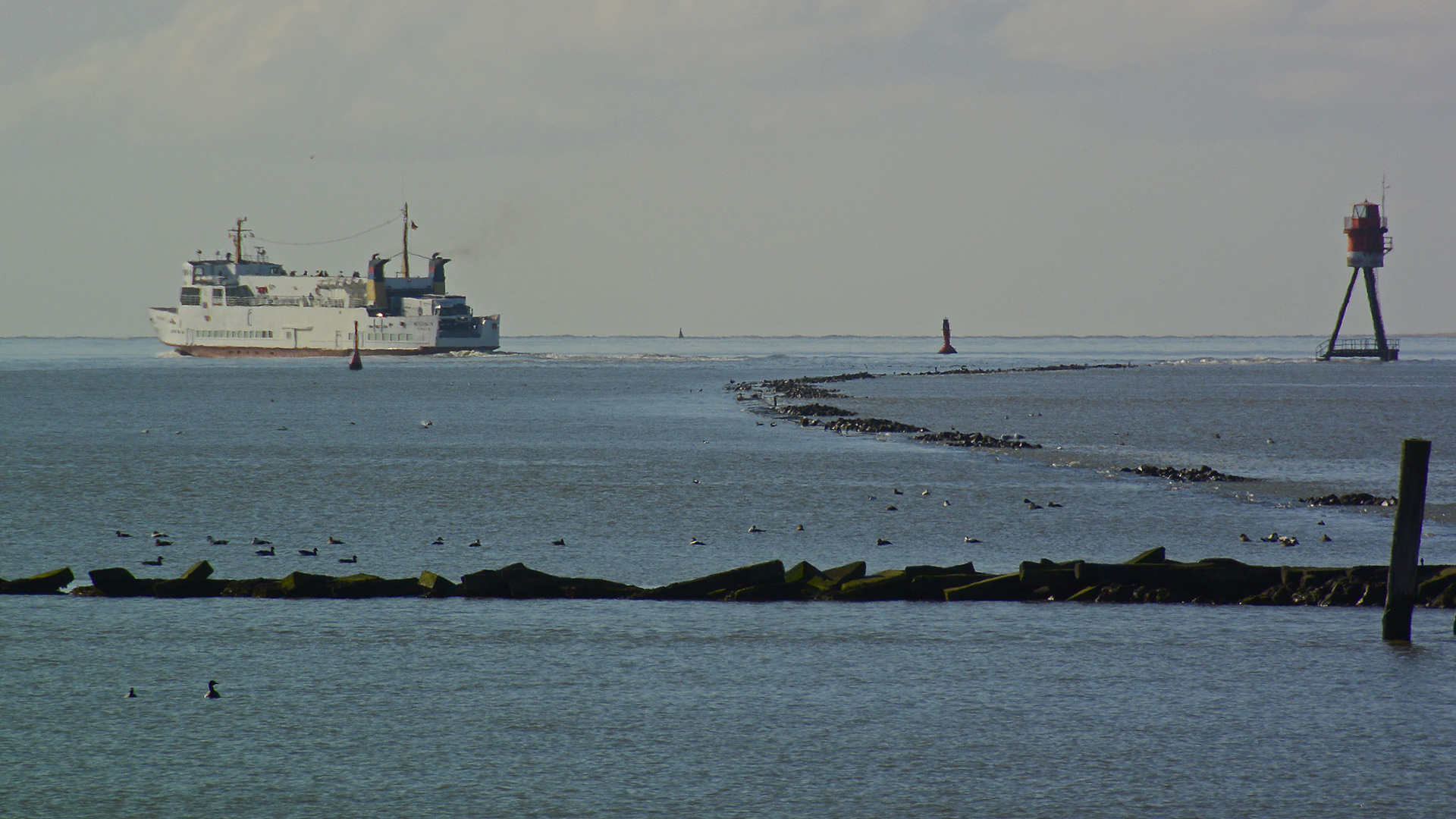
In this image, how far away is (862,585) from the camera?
18188 millimetres

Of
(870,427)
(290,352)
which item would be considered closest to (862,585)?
(870,427)

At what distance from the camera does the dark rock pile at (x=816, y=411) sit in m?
60.0

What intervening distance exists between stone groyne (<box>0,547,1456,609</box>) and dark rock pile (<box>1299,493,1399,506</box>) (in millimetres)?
10825

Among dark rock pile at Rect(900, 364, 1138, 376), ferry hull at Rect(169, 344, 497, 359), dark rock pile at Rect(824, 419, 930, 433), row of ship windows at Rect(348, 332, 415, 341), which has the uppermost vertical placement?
row of ship windows at Rect(348, 332, 415, 341)

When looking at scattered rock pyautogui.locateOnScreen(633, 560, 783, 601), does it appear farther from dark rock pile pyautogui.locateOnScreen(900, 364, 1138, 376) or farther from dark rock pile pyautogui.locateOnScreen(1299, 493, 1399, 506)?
dark rock pile pyautogui.locateOnScreen(900, 364, 1138, 376)

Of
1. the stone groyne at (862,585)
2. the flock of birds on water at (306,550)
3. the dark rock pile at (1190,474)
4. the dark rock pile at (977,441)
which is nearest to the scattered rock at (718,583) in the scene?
the stone groyne at (862,585)

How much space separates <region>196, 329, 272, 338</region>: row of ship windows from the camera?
153m

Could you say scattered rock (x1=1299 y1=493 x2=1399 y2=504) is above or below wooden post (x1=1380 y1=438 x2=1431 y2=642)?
below

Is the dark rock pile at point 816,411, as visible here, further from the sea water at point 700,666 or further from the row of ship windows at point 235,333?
the row of ship windows at point 235,333

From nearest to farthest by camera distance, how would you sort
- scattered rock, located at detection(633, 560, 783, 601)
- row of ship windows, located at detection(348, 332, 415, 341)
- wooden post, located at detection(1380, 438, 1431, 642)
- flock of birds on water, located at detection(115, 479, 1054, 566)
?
wooden post, located at detection(1380, 438, 1431, 642), scattered rock, located at detection(633, 560, 783, 601), flock of birds on water, located at detection(115, 479, 1054, 566), row of ship windows, located at detection(348, 332, 415, 341)

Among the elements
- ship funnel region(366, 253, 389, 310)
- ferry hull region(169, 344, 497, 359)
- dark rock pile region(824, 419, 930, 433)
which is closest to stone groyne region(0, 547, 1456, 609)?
dark rock pile region(824, 419, 930, 433)

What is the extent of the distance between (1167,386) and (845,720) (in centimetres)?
8611

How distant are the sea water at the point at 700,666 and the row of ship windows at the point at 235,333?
394 feet

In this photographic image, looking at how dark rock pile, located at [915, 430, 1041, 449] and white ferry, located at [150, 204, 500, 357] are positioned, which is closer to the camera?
dark rock pile, located at [915, 430, 1041, 449]
